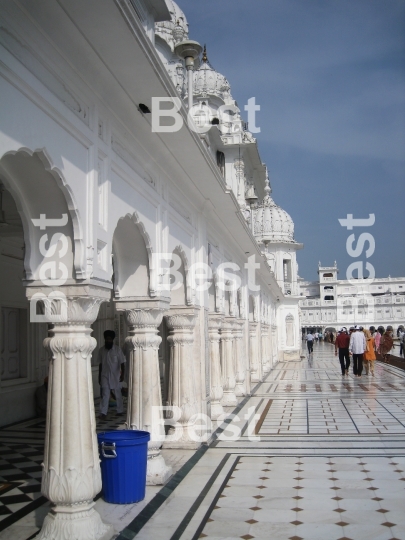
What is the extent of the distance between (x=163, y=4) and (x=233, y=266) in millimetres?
6986

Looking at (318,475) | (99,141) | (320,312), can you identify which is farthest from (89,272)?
(320,312)

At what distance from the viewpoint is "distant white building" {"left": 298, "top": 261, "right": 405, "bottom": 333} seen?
90.0 m

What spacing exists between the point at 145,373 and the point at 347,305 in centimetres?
8912

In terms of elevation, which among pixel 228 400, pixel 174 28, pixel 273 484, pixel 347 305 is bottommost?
pixel 273 484

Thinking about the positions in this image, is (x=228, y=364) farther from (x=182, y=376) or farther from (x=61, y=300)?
(x=61, y=300)

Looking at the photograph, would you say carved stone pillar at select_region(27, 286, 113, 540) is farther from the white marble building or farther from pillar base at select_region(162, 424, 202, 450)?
pillar base at select_region(162, 424, 202, 450)

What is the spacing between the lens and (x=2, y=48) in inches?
119

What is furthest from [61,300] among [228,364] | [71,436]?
[228,364]

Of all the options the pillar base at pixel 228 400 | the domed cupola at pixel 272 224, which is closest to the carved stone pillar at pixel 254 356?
the pillar base at pixel 228 400

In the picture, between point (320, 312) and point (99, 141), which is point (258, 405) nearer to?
point (99, 141)

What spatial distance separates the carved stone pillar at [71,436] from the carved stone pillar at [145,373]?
67.2 inches

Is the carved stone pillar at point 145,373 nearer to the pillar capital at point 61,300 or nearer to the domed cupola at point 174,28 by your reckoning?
the pillar capital at point 61,300

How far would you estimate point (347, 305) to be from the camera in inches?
3612

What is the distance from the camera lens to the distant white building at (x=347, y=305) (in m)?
90.0
